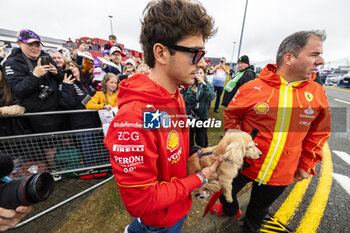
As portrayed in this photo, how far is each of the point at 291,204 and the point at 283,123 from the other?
1.93 metres

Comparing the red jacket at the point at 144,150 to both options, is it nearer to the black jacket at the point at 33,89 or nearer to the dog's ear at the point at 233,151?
the dog's ear at the point at 233,151

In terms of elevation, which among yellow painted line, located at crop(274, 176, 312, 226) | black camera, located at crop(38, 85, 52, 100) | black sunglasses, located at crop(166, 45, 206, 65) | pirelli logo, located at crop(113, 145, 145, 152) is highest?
black sunglasses, located at crop(166, 45, 206, 65)

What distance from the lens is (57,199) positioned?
2609 millimetres

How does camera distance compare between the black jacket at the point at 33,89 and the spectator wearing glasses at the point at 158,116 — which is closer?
the spectator wearing glasses at the point at 158,116

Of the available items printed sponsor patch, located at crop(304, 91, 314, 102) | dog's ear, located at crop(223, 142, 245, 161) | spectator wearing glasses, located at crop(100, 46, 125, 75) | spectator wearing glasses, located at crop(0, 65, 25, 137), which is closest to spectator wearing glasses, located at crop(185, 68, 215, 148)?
printed sponsor patch, located at crop(304, 91, 314, 102)

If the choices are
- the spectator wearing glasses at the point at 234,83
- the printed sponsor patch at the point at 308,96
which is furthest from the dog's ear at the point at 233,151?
the spectator wearing glasses at the point at 234,83

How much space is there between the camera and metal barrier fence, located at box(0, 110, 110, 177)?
2.63 m

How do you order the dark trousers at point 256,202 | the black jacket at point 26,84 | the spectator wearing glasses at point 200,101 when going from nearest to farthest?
the dark trousers at point 256,202 < the black jacket at point 26,84 < the spectator wearing glasses at point 200,101

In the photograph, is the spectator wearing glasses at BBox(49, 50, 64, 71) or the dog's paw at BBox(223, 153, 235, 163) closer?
the dog's paw at BBox(223, 153, 235, 163)

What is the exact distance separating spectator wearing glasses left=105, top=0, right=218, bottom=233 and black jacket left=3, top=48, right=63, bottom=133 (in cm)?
253

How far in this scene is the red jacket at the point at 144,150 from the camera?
89cm

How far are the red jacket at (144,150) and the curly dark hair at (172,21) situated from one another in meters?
0.32

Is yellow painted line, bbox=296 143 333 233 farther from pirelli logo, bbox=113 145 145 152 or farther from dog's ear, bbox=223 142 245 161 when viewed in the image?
pirelli logo, bbox=113 145 145 152

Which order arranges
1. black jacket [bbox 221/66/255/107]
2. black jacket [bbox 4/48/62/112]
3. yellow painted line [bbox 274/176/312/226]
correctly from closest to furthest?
yellow painted line [bbox 274/176/312/226]
black jacket [bbox 4/48/62/112]
black jacket [bbox 221/66/255/107]
